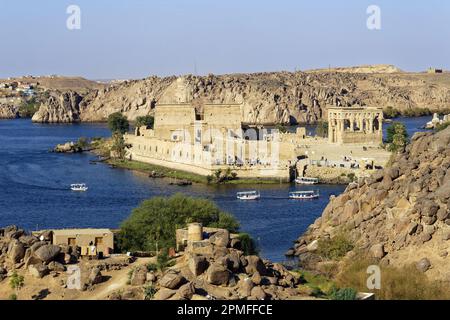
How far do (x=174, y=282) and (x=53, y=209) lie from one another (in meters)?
20.7

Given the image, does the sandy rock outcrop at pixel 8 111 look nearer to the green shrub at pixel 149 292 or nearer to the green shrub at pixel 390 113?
the green shrub at pixel 390 113

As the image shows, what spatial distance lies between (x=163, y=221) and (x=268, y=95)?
82707mm

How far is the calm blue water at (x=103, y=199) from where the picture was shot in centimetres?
2894

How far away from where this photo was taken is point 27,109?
4771 inches

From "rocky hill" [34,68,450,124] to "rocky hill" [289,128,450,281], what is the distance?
71.6m

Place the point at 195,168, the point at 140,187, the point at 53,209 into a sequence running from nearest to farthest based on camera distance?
the point at 53,209 < the point at 140,187 < the point at 195,168

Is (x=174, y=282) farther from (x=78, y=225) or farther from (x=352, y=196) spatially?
(x=78, y=225)

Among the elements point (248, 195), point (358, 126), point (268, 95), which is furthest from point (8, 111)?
point (248, 195)

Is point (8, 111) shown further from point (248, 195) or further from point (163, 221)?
point (163, 221)

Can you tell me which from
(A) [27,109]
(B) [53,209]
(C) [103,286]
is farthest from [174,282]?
(A) [27,109]

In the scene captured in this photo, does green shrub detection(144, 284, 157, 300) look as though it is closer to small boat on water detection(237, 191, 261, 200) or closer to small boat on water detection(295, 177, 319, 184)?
small boat on water detection(237, 191, 261, 200)

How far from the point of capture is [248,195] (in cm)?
3600
